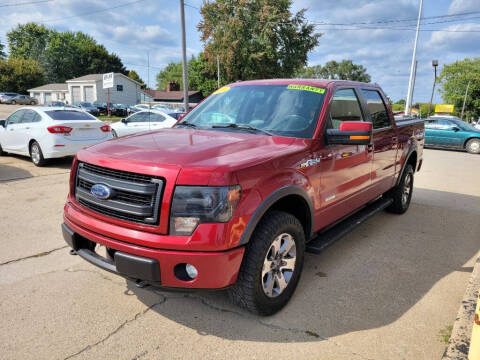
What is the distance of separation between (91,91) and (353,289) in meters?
56.8

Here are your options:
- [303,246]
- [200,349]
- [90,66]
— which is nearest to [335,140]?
[303,246]

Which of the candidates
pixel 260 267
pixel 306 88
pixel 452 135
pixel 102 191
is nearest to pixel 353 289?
pixel 260 267

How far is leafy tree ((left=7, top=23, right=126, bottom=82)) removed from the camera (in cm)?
7281

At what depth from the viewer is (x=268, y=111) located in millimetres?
3506

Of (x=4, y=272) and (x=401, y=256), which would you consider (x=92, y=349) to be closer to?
(x=4, y=272)

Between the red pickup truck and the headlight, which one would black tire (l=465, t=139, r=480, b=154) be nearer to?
the red pickup truck

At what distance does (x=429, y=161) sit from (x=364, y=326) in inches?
452

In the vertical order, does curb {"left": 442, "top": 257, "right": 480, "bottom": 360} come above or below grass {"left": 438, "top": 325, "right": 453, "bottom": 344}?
above

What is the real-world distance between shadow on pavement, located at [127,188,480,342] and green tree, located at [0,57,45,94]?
70.5 meters

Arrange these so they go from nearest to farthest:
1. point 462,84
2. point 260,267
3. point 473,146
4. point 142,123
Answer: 1. point 260,267
2. point 142,123
3. point 473,146
4. point 462,84

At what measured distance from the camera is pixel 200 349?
2465 mm

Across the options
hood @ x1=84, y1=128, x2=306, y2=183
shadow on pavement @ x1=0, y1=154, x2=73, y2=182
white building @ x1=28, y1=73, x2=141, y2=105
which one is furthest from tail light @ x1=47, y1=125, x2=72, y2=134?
white building @ x1=28, y1=73, x2=141, y2=105

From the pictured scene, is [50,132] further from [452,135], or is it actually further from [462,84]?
[462,84]

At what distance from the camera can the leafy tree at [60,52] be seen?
2867 inches
